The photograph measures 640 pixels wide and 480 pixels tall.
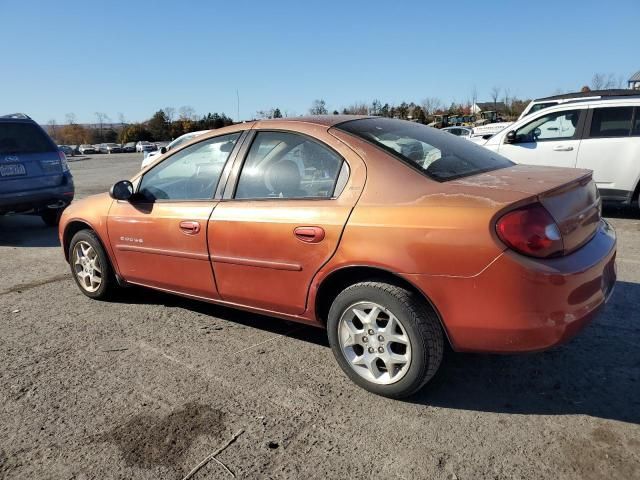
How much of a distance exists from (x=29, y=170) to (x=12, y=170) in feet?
→ 0.82

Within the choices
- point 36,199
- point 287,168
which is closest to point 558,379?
point 287,168

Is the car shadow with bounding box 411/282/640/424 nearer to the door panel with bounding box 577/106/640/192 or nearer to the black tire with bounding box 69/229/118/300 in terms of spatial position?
the black tire with bounding box 69/229/118/300

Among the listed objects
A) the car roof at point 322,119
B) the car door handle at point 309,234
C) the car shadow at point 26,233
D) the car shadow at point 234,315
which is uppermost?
the car roof at point 322,119

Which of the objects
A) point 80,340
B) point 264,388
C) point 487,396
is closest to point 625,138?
point 487,396

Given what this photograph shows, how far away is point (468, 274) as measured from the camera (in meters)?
2.44

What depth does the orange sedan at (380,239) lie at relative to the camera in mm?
2414

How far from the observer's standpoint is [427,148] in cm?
317

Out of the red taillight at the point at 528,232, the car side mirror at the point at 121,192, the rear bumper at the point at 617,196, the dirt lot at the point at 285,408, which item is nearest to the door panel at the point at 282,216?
the dirt lot at the point at 285,408

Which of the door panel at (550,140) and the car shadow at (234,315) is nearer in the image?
the car shadow at (234,315)

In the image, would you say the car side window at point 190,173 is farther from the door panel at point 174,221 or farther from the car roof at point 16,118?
the car roof at point 16,118

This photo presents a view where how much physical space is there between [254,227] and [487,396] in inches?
65.7

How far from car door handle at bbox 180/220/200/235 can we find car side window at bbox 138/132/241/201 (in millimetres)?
202

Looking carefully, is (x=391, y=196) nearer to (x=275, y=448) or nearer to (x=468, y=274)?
(x=468, y=274)

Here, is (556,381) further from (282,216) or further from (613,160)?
(613,160)
